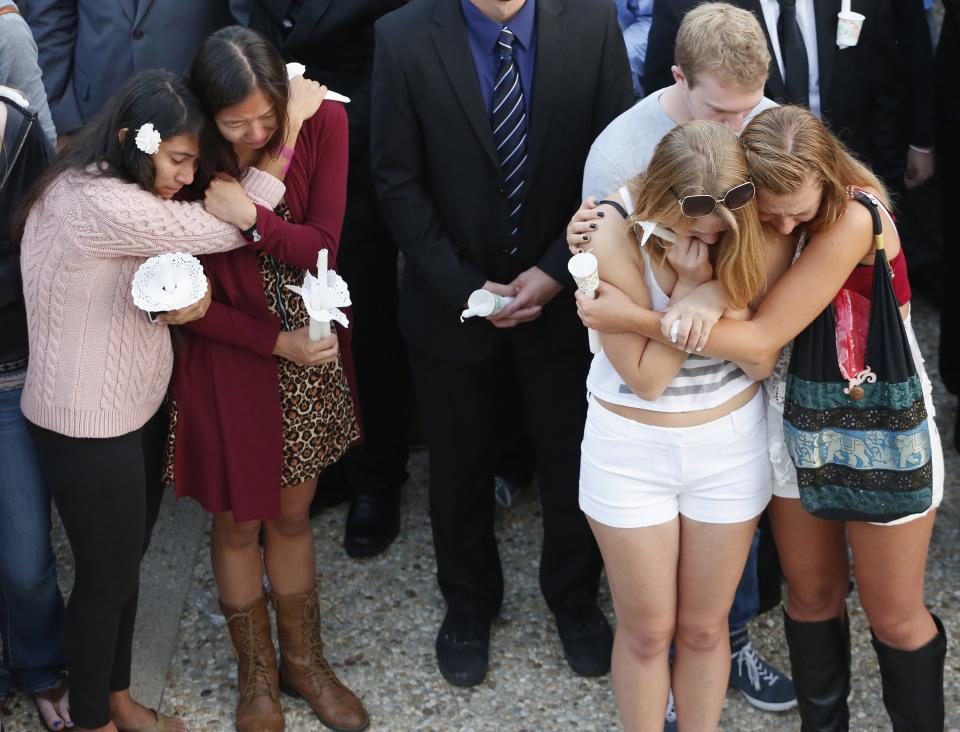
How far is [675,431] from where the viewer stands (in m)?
2.88

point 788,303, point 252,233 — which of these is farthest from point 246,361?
point 788,303

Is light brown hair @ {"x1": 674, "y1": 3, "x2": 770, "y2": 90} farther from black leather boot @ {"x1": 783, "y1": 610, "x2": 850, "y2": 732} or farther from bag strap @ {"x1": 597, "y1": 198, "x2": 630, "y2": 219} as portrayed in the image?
black leather boot @ {"x1": 783, "y1": 610, "x2": 850, "y2": 732}

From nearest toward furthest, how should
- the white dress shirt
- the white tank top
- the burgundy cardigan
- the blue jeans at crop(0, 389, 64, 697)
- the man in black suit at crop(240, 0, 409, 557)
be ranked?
the white tank top
the burgundy cardigan
the blue jeans at crop(0, 389, 64, 697)
the white dress shirt
the man in black suit at crop(240, 0, 409, 557)

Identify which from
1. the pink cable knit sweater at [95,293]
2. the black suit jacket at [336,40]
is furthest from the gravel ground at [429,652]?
the black suit jacket at [336,40]

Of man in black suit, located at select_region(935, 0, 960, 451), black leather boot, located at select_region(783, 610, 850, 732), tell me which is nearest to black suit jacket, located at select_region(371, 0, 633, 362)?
black leather boot, located at select_region(783, 610, 850, 732)

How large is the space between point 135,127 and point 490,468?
5.17 ft

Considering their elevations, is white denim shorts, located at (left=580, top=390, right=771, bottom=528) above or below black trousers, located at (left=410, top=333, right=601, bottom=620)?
above

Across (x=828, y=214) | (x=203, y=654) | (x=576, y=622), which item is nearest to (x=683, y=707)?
(x=576, y=622)

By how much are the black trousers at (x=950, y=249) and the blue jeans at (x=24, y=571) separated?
3268mm

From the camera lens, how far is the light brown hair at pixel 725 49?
2.92 m

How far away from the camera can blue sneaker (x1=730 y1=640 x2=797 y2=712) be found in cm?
362

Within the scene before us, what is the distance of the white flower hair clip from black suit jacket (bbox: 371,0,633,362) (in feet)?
2.75

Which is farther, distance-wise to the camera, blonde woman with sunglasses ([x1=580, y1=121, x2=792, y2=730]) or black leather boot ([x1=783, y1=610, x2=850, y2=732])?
black leather boot ([x1=783, y1=610, x2=850, y2=732])

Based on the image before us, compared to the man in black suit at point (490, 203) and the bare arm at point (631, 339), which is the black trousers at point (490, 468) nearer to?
the man in black suit at point (490, 203)
